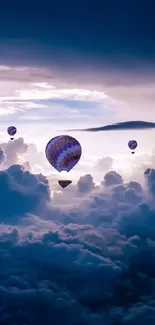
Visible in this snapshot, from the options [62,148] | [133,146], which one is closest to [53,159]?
[62,148]

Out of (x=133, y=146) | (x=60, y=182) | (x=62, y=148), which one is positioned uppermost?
(x=133, y=146)

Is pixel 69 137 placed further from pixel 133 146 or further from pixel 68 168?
pixel 133 146

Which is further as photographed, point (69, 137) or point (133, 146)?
point (133, 146)

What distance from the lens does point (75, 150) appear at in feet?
417

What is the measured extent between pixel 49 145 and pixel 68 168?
296 inches

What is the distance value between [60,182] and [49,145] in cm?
1110

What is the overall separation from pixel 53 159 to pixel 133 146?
39.9m

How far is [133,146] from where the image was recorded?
158 metres

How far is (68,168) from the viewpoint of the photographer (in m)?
126

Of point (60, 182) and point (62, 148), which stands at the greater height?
point (62, 148)

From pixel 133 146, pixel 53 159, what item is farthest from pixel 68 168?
pixel 133 146

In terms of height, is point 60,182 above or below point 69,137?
below

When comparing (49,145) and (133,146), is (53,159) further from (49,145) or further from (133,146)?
(133,146)

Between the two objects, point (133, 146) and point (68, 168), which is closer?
point (68, 168)
